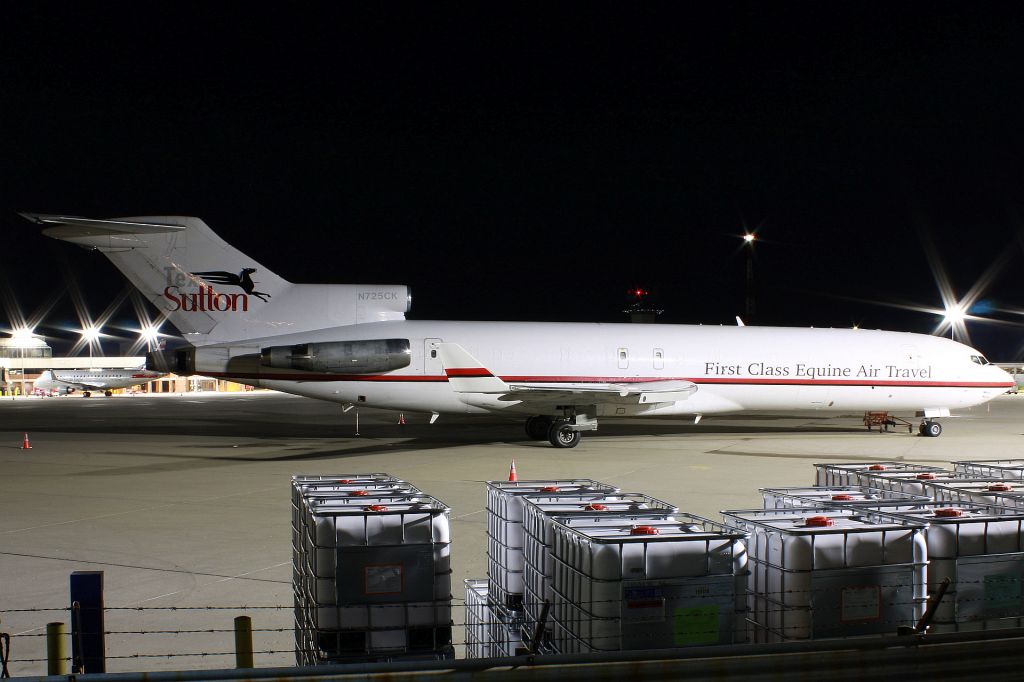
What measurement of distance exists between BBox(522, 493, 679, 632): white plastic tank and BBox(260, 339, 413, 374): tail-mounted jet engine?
1579cm

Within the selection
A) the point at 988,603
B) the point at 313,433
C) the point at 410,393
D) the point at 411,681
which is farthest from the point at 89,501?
the point at 313,433

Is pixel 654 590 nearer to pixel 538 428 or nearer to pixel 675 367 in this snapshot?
pixel 675 367

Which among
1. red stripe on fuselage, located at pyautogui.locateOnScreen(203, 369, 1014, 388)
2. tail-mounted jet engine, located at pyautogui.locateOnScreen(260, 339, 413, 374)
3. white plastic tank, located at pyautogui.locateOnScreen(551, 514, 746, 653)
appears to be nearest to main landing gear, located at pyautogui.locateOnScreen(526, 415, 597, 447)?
red stripe on fuselage, located at pyautogui.locateOnScreen(203, 369, 1014, 388)

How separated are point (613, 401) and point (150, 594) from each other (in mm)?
15075

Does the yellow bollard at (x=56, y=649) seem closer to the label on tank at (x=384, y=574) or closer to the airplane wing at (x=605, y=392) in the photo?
the label on tank at (x=384, y=574)

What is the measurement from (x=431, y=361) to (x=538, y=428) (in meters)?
3.89

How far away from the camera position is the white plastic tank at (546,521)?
5195 mm

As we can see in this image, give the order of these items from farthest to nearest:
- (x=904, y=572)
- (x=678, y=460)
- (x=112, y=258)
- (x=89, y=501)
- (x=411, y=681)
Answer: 1. (x=112, y=258)
2. (x=678, y=460)
3. (x=89, y=501)
4. (x=904, y=572)
5. (x=411, y=681)

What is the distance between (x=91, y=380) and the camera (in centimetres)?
6019

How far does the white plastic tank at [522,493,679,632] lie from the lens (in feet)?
17.0

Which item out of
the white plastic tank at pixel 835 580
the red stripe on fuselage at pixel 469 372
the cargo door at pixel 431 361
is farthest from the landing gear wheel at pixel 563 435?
the white plastic tank at pixel 835 580

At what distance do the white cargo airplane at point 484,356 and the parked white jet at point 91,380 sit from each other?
42.1 m

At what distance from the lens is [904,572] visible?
4.81m

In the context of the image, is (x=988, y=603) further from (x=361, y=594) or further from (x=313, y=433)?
(x=313, y=433)
